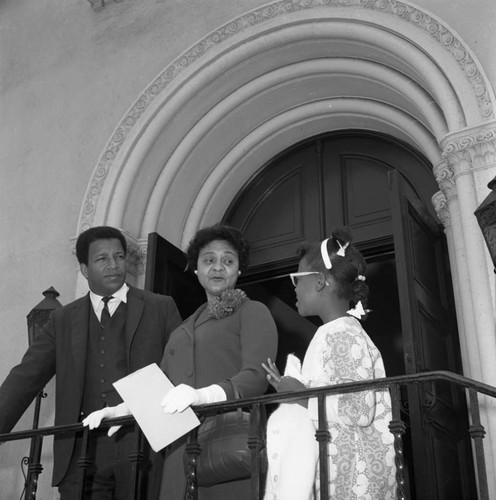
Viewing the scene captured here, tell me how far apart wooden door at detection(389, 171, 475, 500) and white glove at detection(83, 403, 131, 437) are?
5.36 ft

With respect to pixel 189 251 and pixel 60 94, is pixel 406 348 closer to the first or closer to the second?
pixel 189 251

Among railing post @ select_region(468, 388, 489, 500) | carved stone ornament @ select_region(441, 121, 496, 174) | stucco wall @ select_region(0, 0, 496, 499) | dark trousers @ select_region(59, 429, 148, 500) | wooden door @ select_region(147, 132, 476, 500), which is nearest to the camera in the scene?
railing post @ select_region(468, 388, 489, 500)

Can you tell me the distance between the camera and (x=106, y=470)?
4.18 m

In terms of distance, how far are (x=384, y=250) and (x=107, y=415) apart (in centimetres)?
321

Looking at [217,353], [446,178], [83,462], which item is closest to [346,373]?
[217,353]

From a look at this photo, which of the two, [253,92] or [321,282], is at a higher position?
[253,92]

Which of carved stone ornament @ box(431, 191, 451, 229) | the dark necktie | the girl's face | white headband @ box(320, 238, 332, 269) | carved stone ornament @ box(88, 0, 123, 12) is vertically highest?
carved stone ornament @ box(88, 0, 123, 12)

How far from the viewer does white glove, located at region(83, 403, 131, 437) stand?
397cm

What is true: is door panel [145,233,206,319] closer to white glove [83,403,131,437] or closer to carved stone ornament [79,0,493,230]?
carved stone ornament [79,0,493,230]

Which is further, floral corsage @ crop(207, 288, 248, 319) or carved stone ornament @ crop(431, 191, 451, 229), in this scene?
carved stone ornament @ crop(431, 191, 451, 229)

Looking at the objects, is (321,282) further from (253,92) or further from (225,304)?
(253,92)

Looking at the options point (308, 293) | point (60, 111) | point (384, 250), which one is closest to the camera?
point (308, 293)

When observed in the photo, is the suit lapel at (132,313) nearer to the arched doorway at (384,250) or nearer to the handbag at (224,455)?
the handbag at (224,455)

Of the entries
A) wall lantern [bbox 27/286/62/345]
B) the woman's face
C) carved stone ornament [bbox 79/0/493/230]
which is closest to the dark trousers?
the woman's face
